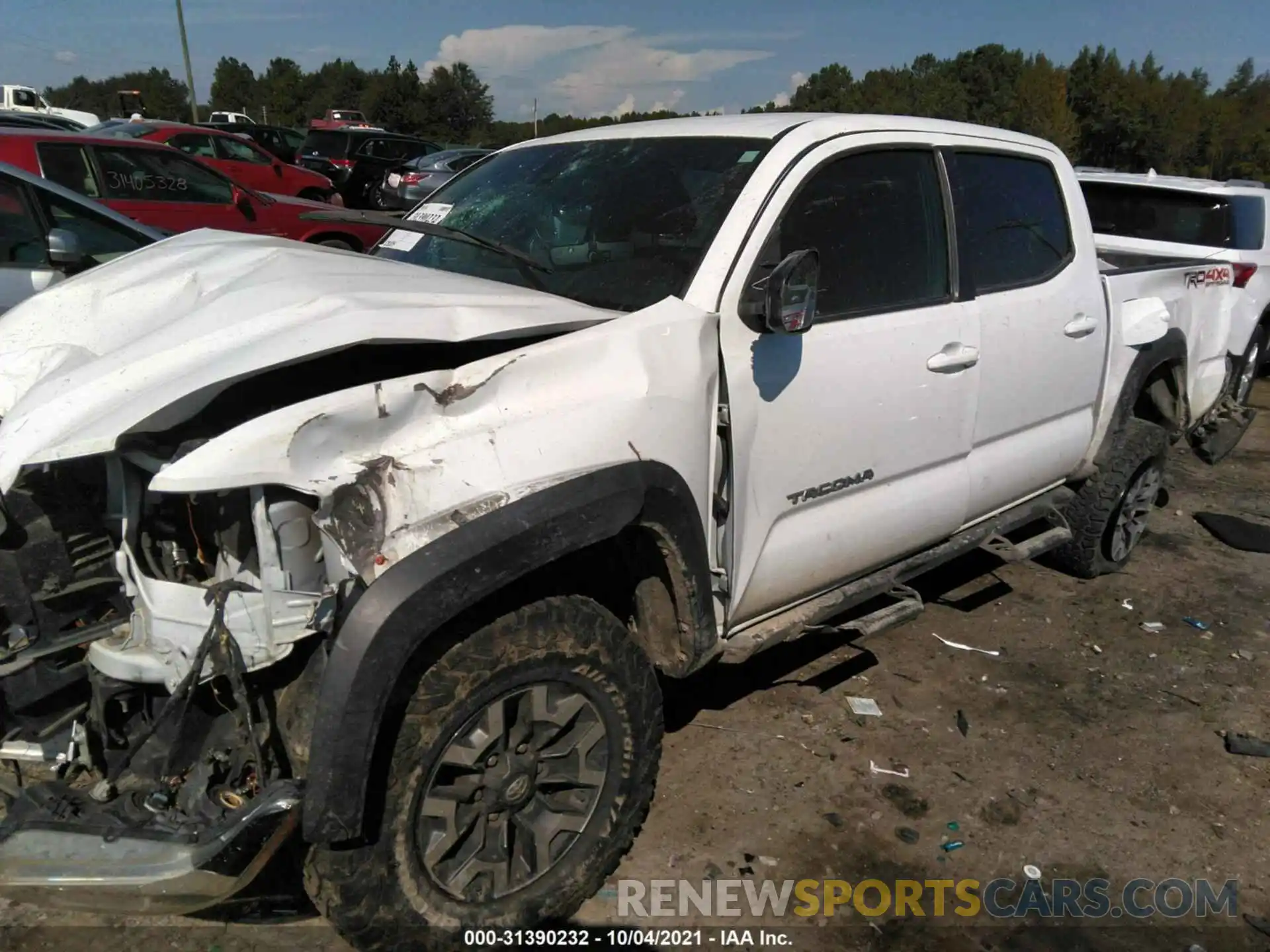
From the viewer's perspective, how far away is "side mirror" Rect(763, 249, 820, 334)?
8.02ft

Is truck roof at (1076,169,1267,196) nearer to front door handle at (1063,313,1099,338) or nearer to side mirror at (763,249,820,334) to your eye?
front door handle at (1063,313,1099,338)

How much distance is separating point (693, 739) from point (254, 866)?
176 centimetres

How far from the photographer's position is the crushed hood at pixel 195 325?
1.99 meters

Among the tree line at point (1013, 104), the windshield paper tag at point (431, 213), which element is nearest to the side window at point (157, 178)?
the windshield paper tag at point (431, 213)

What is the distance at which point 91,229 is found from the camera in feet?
17.5

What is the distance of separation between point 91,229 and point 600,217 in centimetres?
375

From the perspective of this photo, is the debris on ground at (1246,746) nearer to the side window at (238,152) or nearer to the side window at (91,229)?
the side window at (91,229)

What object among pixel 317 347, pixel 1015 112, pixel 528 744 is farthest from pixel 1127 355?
pixel 1015 112

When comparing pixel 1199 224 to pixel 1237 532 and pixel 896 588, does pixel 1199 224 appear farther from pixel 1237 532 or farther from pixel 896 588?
pixel 896 588

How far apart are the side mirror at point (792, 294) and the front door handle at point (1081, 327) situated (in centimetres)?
174

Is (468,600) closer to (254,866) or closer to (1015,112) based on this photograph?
(254,866)

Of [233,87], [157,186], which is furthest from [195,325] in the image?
[233,87]

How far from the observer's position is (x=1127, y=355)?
168 inches

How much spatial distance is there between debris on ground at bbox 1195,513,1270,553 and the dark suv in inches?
641
